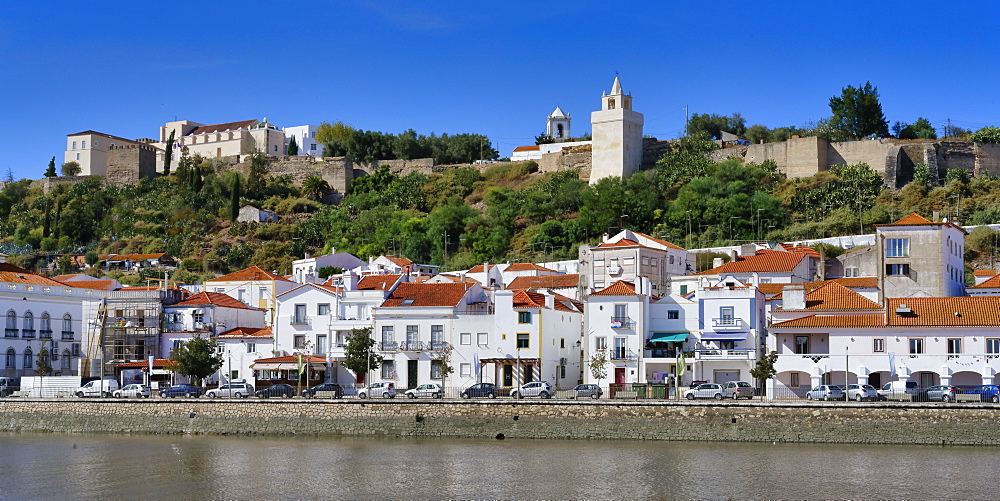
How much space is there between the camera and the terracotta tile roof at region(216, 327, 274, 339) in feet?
215

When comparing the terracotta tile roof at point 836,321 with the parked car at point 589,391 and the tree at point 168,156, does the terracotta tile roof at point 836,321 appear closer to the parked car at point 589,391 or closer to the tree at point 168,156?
the parked car at point 589,391

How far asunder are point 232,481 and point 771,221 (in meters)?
63.2

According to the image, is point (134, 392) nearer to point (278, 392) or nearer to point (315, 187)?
point (278, 392)

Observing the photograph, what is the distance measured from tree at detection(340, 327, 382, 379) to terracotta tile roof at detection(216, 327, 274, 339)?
701 centimetres

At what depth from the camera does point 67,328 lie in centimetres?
7075

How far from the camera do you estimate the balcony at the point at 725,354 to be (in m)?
57.5

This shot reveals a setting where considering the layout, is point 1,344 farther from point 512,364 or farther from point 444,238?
point 444,238

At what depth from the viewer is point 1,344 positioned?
66.8 m

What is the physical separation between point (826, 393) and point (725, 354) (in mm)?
9830

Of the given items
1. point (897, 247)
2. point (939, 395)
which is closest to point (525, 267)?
point (897, 247)

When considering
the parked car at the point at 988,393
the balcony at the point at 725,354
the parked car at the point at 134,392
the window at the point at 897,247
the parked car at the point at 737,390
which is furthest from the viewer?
the window at the point at 897,247

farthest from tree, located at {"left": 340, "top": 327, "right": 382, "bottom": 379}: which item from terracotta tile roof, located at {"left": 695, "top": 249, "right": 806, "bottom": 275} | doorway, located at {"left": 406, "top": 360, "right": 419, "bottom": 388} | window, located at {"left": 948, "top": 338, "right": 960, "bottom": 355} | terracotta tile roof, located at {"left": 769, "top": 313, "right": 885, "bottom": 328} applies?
window, located at {"left": 948, "top": 338, "right": 960, "bottom": 355}

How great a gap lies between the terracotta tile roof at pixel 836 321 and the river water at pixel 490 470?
9.76m

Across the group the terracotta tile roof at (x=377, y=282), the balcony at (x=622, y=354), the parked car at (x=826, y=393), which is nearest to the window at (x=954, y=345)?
the parked car at (x=826, y=393)
